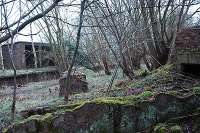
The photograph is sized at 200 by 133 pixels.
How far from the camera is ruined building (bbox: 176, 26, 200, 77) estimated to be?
732 centimetres

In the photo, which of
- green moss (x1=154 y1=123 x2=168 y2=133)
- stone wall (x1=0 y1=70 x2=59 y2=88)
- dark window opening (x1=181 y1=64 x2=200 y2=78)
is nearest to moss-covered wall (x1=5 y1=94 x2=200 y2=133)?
green moss (x1=154 y1=123 x2=168 y2=133)

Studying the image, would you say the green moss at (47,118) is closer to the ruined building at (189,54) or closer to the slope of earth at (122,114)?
the slope of earth at (122,114)

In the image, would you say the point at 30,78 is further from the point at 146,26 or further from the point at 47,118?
the point at 47,118

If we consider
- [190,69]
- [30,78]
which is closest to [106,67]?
[30,78]

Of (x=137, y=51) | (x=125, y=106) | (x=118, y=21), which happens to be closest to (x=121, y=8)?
(x=118, y=21)

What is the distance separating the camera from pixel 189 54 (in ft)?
24.6

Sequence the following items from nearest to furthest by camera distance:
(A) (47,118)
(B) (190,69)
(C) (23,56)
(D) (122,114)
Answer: (D) (122,114) < (A) (47,118) < (B) (190,69) < (C) (23,56)

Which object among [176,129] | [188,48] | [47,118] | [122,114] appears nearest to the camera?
[176,129]

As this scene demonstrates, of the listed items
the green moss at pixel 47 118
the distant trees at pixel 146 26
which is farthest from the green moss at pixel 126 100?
the distant trees at pixel 146 26

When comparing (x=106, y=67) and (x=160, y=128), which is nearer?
(x=160, y=128)

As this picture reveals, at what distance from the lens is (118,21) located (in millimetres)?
12945

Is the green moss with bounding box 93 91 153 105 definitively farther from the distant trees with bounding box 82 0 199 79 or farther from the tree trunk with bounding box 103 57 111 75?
the tree trunk with bounding box 103 57 111 75

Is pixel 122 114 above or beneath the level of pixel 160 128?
above

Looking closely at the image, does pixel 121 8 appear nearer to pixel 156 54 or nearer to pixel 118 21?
pixel 118 21
